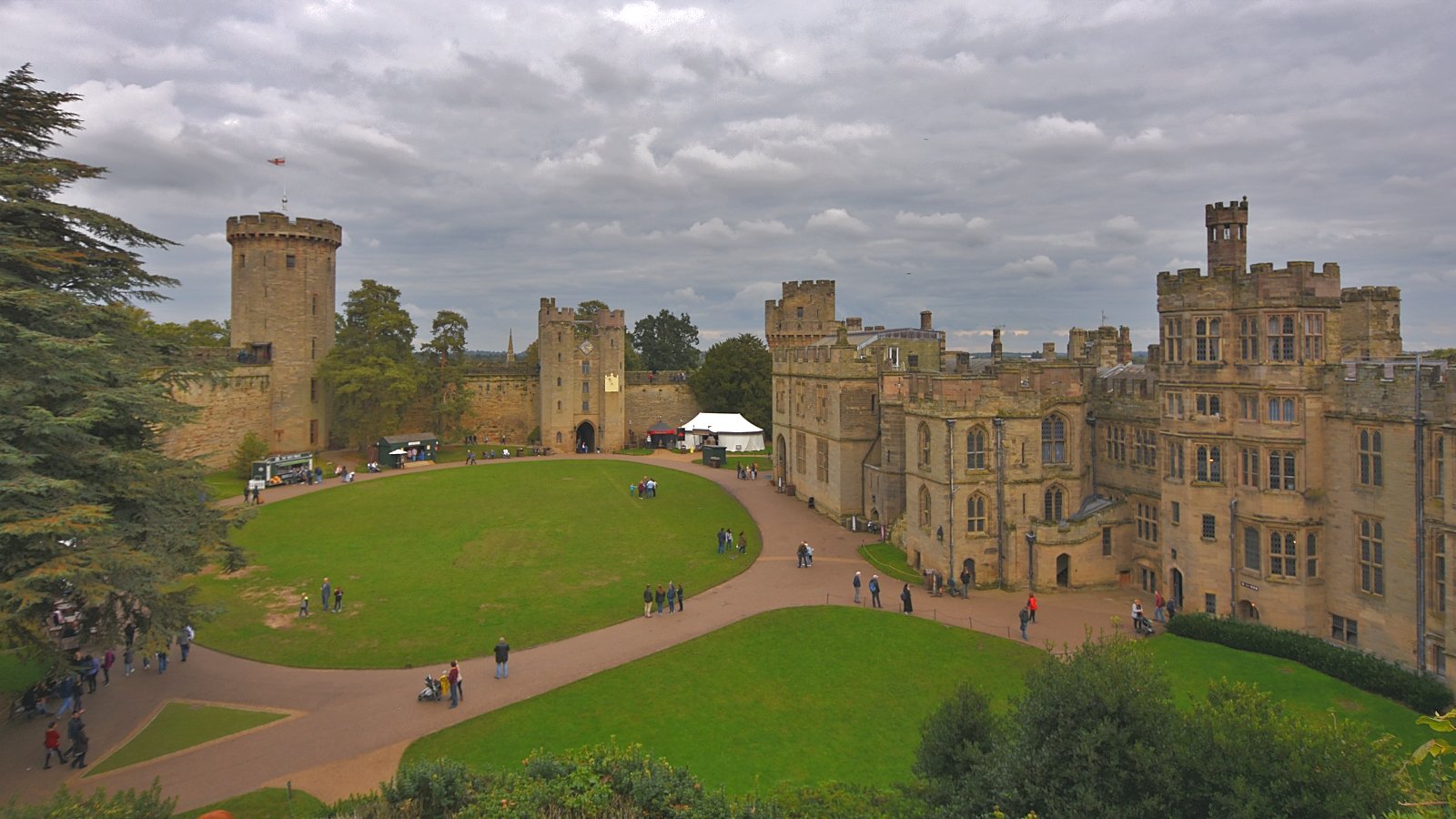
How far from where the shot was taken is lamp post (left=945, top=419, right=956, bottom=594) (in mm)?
29859

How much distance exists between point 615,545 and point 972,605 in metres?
16.4

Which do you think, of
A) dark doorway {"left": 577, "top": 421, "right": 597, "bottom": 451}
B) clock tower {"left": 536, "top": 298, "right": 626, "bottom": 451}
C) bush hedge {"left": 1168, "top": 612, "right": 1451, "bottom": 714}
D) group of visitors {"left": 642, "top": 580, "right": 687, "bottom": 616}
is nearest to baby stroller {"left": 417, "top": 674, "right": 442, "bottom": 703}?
group of visitors {"left": 642, "top": 580, "right": 687, "bottom": 616}

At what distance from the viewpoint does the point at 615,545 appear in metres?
36.5

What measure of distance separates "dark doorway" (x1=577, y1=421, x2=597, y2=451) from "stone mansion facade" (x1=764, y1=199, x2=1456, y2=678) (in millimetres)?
37374

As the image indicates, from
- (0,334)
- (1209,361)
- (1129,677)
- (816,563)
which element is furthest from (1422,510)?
(0,334)

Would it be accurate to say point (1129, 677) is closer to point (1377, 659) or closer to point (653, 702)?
point (653, 702)

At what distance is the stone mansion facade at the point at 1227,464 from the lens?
21.4 m

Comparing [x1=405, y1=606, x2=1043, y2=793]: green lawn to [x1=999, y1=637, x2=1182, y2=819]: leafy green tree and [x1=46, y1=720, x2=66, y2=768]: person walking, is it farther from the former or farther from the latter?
[x1=46, y1=720, x2=66, y2=768]: person walking

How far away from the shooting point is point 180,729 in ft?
63.7

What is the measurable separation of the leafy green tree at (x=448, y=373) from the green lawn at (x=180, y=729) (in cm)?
4285

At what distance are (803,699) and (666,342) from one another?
281 ft

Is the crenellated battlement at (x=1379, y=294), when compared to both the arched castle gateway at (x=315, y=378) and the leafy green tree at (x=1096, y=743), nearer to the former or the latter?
the leafy green tree at (x=1096, y=743)

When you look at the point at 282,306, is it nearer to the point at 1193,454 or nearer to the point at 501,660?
the point at 501,660

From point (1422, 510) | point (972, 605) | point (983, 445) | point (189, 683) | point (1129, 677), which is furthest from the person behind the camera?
point (983, 445)
